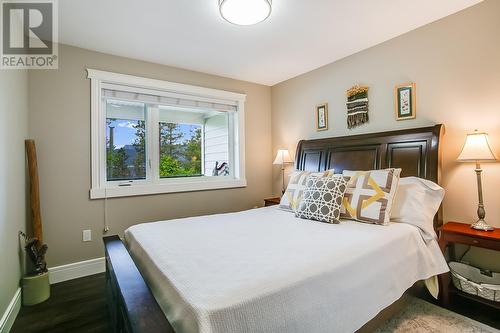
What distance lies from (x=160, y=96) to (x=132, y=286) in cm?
249

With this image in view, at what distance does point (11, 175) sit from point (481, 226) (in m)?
3.62

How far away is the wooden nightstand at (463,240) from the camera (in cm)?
180

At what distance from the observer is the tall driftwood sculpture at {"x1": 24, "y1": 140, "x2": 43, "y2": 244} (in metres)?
2.31

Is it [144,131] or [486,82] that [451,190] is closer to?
[486,82]

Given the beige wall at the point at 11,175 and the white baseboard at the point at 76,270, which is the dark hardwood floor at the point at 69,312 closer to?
the white baseboard at the point at 76,270

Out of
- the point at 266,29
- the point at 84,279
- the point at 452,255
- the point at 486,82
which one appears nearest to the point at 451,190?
the point at 452,255

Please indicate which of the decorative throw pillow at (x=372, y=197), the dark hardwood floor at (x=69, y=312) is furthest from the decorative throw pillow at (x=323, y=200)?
the dark hardwood floor at (x=69, y=312)

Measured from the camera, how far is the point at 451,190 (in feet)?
7.39

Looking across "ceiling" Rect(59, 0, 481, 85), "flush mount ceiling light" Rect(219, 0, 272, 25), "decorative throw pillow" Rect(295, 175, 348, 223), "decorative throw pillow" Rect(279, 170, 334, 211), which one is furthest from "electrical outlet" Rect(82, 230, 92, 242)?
"flush mount ceiling light" Rect(219, 0, 272, 25)

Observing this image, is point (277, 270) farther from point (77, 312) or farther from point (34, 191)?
point (34, 191)

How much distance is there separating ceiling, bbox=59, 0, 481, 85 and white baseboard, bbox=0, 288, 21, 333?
7.55 ft

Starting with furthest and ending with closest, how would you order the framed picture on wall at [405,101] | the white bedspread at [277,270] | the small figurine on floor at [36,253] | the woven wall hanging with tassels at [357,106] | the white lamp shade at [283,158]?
the white lamp shade at [283,158]
the woven wall hanging with tassels at [357,106]
the framed picture on wall at [405,101]
the small figurine on floor at [36,253]
the white bedspread at [277,270]

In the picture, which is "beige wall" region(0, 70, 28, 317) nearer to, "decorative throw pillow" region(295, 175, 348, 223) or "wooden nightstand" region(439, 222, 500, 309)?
"decorative throw pillow" region(295, 175, 348, 223)

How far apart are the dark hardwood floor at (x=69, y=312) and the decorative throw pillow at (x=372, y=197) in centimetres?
210
